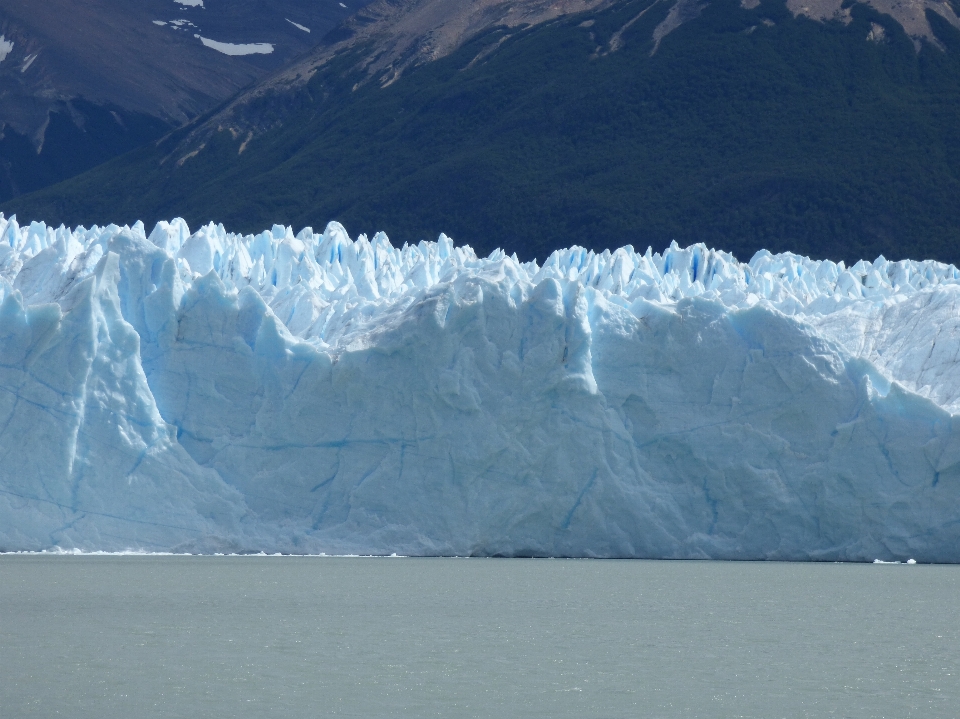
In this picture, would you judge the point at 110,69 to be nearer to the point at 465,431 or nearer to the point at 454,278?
the point at 454,278

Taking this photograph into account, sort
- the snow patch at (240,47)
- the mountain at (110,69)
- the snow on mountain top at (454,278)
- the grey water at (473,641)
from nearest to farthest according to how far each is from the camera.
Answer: the grey water at (473,641) < the snow on mountain top at (454,278) < the mountain at (110,69) < the snow patch at (240,47)

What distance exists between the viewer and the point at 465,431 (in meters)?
19.5

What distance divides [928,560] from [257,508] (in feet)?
26.5

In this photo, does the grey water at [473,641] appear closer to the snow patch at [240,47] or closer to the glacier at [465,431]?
the glacier at [465,431]

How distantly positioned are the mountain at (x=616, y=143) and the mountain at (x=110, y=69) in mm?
17839

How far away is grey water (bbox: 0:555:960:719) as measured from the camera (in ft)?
35.3

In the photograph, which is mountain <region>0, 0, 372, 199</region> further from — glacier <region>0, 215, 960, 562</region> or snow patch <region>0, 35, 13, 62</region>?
glacier <region>0, 215, 960, 562</region>

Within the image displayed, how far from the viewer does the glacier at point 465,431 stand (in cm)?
1917

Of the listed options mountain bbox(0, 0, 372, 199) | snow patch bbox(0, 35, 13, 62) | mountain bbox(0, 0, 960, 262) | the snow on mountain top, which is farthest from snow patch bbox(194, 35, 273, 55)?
the snow on mountain top

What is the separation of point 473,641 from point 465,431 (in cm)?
619

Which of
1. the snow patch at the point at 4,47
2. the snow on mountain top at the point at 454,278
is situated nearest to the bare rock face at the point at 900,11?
the snow on mountain top at the point at 454,278

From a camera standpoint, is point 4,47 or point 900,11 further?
point 4,47

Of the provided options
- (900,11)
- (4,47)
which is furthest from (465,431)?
(4,47)

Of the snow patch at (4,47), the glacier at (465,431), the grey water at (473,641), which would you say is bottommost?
the grey water at (473,641)
